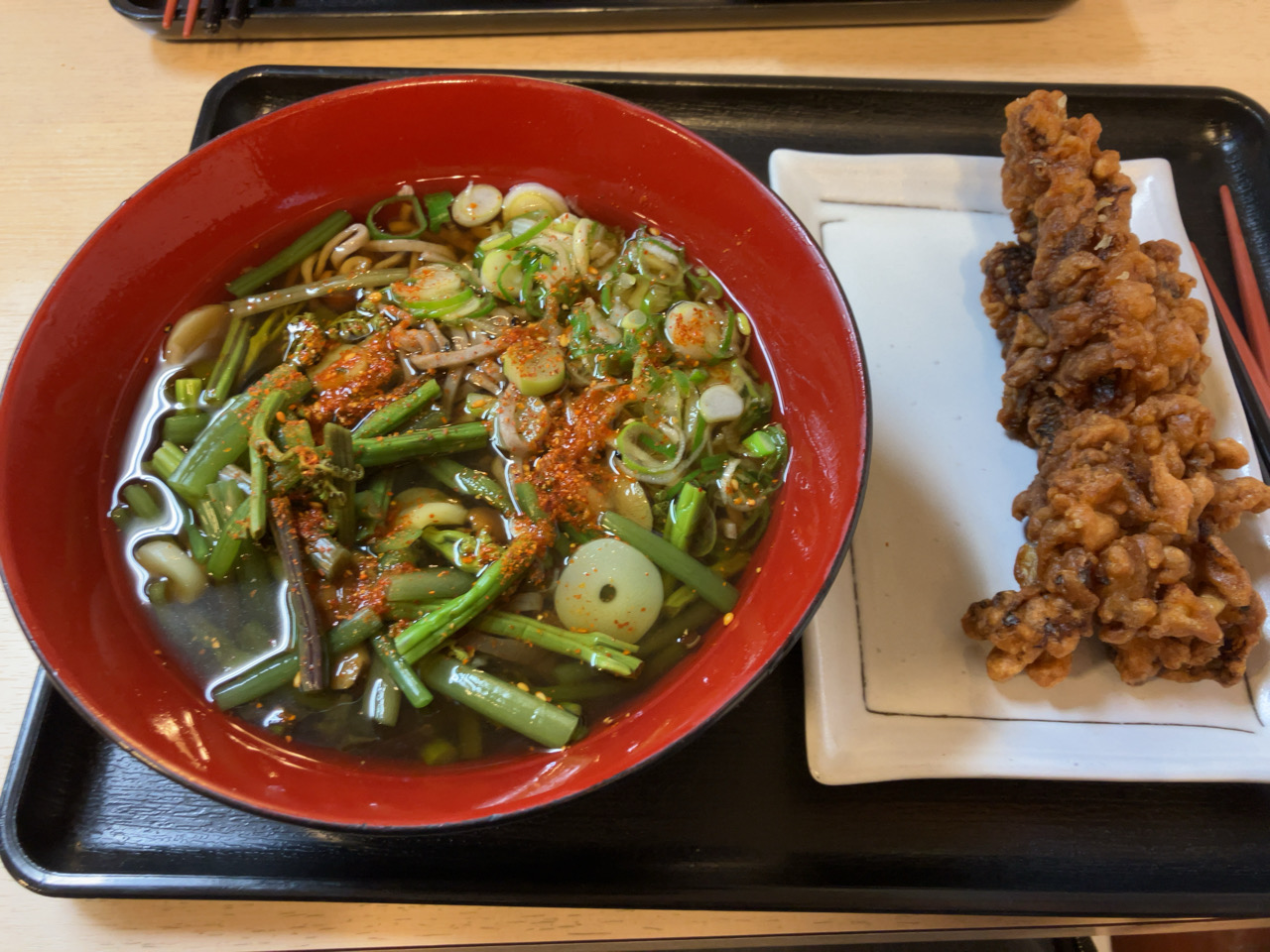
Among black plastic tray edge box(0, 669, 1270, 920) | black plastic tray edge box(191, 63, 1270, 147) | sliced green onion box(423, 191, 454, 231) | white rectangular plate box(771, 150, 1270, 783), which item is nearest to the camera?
black plastic tray edge box(0, 669, 1270, 920)

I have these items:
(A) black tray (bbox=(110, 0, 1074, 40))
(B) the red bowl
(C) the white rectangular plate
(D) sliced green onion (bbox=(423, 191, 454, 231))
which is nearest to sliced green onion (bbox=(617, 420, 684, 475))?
(B) the red bowl

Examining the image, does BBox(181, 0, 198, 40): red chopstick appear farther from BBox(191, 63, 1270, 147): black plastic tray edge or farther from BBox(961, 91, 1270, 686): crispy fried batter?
BBox(961, 91, 1270, 686): crispy fried batter

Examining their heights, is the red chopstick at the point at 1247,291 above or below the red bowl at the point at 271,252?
above

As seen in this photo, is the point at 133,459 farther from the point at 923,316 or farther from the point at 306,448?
the point at 923,316

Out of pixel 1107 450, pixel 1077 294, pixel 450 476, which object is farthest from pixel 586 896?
pixel 1077 294

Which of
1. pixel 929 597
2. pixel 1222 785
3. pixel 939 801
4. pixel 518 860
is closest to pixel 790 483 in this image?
pixel 929 597

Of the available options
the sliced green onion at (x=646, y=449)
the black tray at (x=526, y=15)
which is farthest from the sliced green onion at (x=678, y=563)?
the black tray at (x=526, y=15)

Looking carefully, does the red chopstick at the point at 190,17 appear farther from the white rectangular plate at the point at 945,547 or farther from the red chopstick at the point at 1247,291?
the red chopstick at the point at 1247,291
